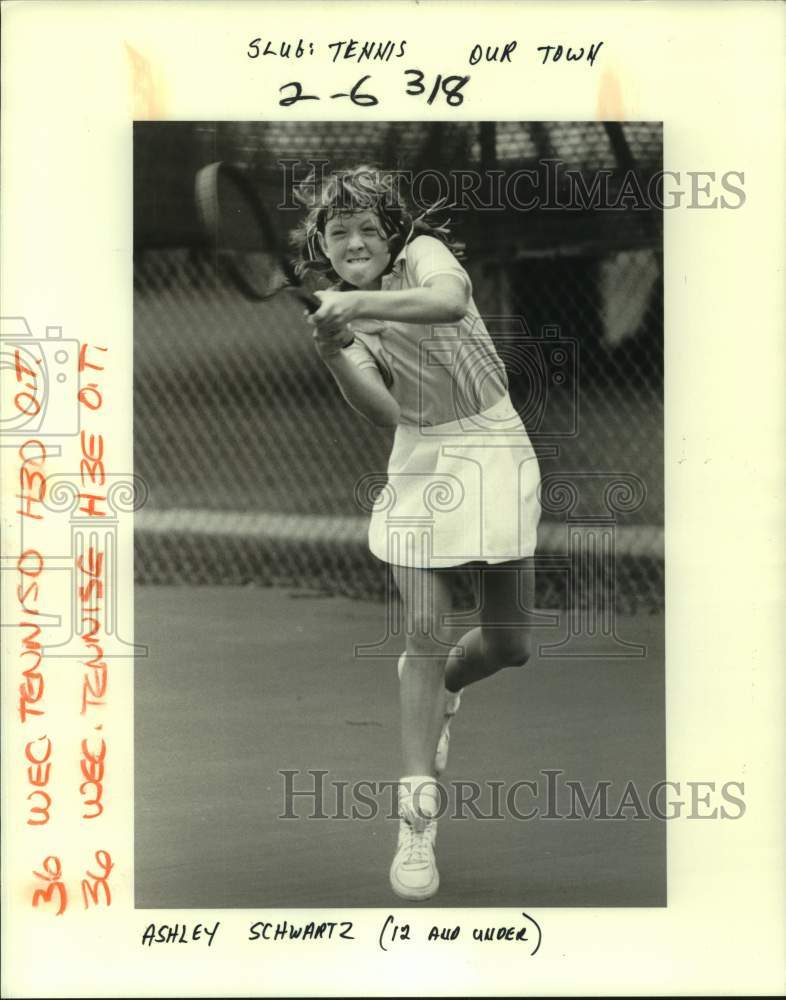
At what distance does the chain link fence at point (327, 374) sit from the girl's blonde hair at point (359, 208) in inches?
1.9

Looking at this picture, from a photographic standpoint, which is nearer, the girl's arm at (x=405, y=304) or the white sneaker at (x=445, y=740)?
the girl's arm at (x=405, y=304)

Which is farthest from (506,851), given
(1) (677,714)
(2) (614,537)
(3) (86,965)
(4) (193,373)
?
(4) (193,373)

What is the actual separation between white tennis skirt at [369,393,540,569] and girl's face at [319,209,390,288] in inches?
19.0

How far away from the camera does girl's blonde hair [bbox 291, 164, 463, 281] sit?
460 centimetres

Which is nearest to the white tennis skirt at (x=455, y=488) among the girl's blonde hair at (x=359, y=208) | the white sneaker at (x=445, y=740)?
the white sneaker at (x=445, y=740)

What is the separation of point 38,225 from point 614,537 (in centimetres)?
198

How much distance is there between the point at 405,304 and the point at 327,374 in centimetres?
32

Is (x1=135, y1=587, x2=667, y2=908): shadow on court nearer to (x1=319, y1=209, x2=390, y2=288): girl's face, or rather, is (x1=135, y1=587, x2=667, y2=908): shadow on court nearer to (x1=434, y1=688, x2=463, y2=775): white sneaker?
(x1=434, y1=688, x2=463, y2=775): white sneaker

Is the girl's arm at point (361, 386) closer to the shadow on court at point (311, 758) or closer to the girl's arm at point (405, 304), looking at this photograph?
the girl's arm at point (405, 304)

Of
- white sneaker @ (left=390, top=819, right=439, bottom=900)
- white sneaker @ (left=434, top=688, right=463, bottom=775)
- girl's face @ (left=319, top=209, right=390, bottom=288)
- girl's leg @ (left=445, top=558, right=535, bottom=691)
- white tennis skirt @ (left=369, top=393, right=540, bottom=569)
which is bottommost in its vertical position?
white sneaker @ (left=390, top=819, right=439, bottom=900)

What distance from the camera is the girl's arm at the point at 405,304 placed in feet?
15.0

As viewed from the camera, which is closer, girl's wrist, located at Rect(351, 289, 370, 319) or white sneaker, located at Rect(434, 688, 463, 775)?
girl's wrist, located at Rect(351, 289, 370, 319)

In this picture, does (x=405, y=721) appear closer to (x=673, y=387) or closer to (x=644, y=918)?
(x=644, y=918)

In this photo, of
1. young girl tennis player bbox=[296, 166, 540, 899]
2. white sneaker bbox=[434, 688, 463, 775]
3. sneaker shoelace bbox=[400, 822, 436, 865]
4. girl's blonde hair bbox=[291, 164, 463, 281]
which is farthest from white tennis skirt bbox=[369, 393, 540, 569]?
sneaker shoelace bbox=[400, 822, 436, 865]
